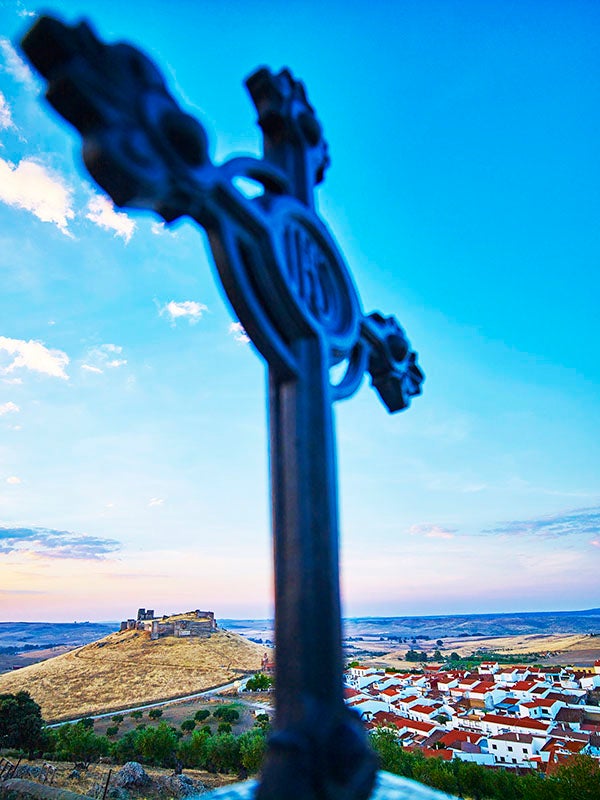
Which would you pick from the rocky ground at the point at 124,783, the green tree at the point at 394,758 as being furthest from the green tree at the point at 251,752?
the green tree at the point at 394,758

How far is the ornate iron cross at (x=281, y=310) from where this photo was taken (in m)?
2.36

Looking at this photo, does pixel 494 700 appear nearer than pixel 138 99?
No

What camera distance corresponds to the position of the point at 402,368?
523 cm

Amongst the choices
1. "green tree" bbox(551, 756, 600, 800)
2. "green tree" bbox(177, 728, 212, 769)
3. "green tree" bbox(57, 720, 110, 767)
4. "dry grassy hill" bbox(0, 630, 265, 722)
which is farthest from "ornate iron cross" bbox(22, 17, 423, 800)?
"dry grassy hill" bbox(0, 630, 265, 722)

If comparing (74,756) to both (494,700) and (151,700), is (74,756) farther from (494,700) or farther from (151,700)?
(494,700)

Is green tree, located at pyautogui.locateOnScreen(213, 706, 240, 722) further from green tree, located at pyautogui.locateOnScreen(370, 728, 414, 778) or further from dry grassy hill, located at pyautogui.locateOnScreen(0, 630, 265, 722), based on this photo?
green tree, located at pyautogui.locateOnScreen(370, 728, 414, 778)

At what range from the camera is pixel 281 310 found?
3275 millimetres

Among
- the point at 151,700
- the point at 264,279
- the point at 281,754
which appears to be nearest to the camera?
the point at 281,754

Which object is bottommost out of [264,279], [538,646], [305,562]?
[538,646]

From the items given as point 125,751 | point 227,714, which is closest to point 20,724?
point 125,751

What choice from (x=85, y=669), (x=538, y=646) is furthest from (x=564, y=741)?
(x=538, y=646)

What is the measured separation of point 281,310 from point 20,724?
3949 cm

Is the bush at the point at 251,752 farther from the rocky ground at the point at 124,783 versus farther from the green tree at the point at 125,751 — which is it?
the green tree at the point at 125,751

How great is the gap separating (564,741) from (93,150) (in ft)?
153
